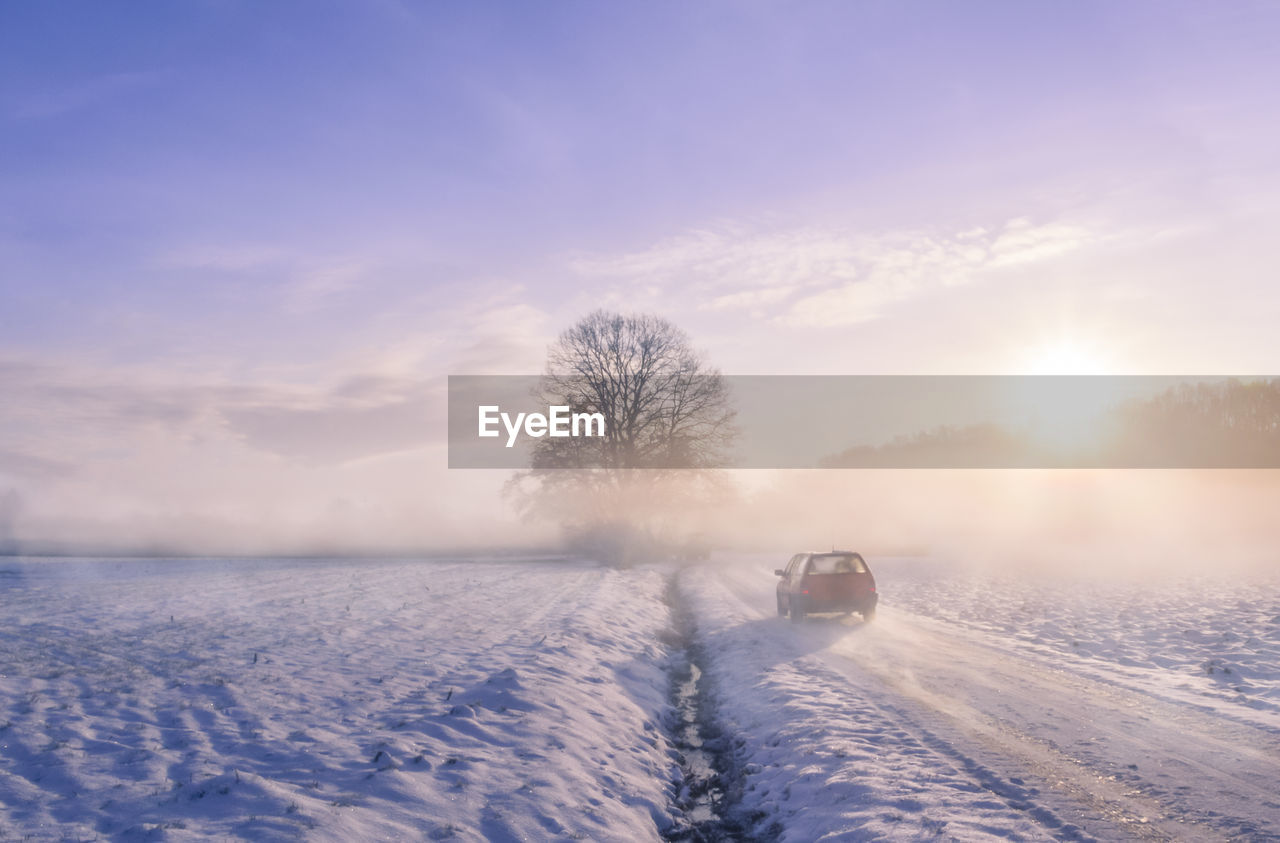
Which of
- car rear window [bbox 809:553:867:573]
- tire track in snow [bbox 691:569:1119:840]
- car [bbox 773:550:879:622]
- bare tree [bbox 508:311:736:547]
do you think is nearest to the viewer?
tire track in snow [bbox 691:569:1119:840]

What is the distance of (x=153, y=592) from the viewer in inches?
815

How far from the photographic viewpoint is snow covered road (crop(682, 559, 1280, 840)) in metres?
6.04

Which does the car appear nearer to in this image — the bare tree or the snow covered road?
the snow covered road

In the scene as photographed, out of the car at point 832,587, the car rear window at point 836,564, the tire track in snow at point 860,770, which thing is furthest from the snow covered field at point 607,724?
the car rear window at point 836,564

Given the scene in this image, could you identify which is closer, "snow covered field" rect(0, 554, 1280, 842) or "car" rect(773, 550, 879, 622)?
"snow covered field" rect(0, 554, 1280, 842)

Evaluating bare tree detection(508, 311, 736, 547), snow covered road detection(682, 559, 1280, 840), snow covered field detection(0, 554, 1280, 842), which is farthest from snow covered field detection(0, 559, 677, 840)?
bare tree detection(508, 311, 736, 547)

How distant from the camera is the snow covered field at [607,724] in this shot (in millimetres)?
6074

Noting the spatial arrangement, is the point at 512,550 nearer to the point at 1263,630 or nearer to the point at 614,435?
the point at 614,435

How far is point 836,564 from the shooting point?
18.8 m

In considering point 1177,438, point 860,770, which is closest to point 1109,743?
point 860,770

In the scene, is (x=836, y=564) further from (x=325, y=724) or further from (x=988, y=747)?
(x=325, y=724)

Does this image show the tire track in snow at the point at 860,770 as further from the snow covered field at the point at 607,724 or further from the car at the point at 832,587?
the car at the point at 832,587

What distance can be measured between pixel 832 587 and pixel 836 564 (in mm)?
727

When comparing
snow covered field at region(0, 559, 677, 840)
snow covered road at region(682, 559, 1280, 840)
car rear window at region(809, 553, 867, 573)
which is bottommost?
snow covered road at region(682, 559, 1280, 840)
